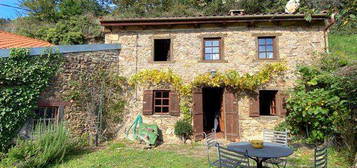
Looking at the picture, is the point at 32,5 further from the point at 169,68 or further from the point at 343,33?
the point at 343,33

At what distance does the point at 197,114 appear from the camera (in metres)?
8.25

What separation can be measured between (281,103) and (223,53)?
117 inches

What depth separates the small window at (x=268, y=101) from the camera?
28.0ft

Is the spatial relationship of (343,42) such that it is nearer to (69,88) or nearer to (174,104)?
(174,104)

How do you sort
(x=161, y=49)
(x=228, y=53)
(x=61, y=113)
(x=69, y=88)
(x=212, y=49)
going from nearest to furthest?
(x=61, y=113) → (x=69, y=88) → (x=228, y=53) → (x=212, y=49) → (x=161, y=49)

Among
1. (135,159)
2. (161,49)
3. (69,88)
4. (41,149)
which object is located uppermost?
(161,49)

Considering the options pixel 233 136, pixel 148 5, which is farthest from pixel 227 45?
pixel 148 5

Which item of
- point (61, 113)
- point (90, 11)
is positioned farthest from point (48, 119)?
point (90, 11)

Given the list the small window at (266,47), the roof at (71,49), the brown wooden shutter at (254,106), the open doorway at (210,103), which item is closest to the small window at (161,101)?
the roof at (71,49)

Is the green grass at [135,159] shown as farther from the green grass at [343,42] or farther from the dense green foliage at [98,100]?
the green grass at [343,42]

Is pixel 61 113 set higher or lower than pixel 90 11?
lower

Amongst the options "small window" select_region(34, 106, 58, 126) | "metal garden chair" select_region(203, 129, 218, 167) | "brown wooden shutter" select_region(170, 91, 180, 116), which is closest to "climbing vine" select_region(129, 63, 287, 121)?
"brown wooden shutter" select_region(170, 91, 180, 116)

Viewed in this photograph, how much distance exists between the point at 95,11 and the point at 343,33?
69.4ft

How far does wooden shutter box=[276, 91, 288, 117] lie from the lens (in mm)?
7988
